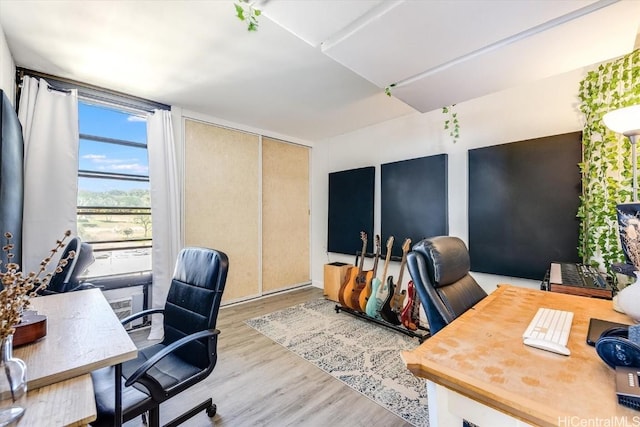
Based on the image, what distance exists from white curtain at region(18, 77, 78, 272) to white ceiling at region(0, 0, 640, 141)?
11.3 inches

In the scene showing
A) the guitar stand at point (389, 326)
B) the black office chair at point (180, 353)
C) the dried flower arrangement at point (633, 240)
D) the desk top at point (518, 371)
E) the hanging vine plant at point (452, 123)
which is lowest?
the guitar stand at point (389, 326)

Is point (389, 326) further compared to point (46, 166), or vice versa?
point (389, 326)

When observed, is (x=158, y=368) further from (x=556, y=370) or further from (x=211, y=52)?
(x=211, y=52)

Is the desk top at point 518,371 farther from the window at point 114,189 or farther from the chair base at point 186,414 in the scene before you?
the window at point 114,189

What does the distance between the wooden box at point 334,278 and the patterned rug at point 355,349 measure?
0.20 metres

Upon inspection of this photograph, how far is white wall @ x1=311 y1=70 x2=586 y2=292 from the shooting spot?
2.41 m

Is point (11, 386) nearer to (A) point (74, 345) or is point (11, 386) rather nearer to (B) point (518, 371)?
(A) point (74, 345)

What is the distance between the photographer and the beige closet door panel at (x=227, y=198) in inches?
134

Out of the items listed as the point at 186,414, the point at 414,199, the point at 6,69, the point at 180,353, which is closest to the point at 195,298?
the point at 180,353

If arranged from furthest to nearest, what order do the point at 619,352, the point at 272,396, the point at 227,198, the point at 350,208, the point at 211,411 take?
1. the point at 350,208
2. the point at 227,198
3. the point at 272,396
4. the point at 211,411
5. the point at 619,352

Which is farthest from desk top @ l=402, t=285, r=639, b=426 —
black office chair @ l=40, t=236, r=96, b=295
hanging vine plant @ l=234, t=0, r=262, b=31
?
black office chair @ l=40, t=236, r=96, b=295

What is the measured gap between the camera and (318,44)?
177cm

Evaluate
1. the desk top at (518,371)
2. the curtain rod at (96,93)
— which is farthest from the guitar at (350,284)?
Result: the curtain rod at (96,93)

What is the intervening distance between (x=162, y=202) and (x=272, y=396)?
89.8 inches
